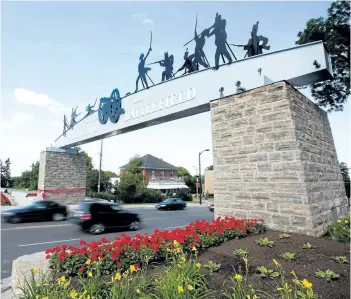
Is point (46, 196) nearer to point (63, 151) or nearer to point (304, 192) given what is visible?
point (63, 151)

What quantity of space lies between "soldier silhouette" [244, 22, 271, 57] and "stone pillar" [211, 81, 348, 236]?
6.12 feet

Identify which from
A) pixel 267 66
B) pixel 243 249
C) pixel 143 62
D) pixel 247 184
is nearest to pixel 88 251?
pixel 243 249

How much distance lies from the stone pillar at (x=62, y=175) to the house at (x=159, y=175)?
63.1 feet

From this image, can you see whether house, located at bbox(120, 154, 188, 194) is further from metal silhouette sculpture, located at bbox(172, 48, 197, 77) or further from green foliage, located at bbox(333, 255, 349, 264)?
green foliage, located at bbox(333, 255, 349, 264)

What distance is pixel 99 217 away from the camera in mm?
10383

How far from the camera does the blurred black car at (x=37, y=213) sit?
12625mm

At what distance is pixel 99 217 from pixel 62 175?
11.0 metres

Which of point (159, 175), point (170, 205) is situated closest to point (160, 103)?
A: point (170, 205)

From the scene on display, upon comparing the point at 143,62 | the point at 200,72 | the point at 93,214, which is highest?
the point at 143,62

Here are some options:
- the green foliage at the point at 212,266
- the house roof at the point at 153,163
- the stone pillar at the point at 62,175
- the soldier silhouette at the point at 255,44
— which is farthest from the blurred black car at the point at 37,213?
the house roof at the point at 153,163

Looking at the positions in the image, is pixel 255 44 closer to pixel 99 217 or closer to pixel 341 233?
pixel 341 233

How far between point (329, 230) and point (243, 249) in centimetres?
264

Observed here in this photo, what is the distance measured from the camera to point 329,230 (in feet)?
17.6

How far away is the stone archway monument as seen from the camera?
548 centimetres
